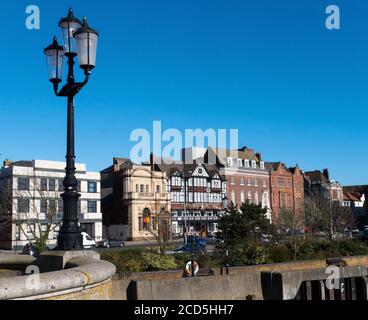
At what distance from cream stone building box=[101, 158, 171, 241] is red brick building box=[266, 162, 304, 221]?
26.9m

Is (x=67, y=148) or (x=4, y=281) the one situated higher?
(x=67, y=148)

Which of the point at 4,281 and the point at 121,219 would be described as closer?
the point at 4,281

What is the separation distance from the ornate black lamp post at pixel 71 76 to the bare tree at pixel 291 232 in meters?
17.4

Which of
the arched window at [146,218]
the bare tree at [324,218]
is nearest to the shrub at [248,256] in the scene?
the bare tree at [324,218]

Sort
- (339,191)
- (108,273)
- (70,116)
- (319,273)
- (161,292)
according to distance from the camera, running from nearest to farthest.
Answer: (108,273)
(70,116)
(161,292)
(319,273)
(339,191)

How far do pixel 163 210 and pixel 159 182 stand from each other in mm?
4259

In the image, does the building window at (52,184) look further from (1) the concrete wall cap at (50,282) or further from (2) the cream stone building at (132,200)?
(1) the concrete wall cap at (50,282)

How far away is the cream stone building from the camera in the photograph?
232 ft

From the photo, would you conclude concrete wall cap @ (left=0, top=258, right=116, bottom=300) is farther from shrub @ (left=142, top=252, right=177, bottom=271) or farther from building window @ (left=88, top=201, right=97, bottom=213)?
building window @ (left=88, top=201, right=97, bottom=213)

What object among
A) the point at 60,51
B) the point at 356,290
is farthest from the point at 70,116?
the point at 356,290

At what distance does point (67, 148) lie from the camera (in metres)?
9.73

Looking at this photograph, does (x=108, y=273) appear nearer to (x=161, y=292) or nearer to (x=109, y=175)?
(x=161, y=292)
